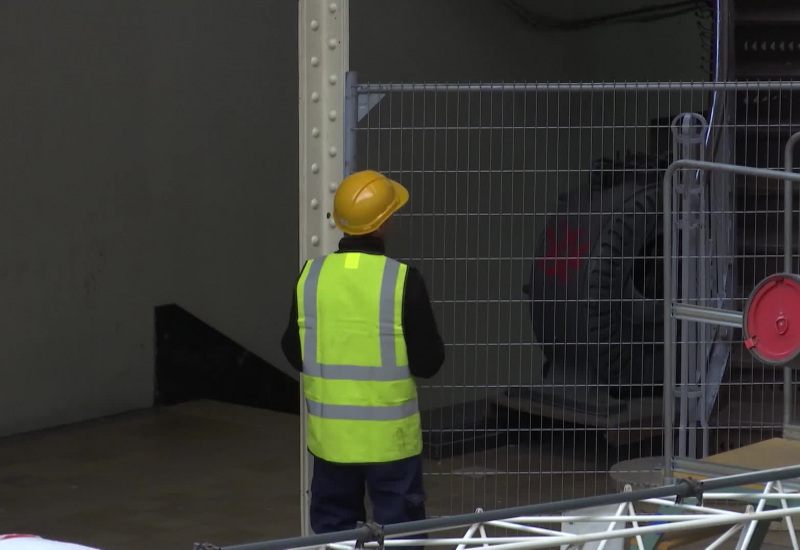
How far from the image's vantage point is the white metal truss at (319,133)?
5.11 metres

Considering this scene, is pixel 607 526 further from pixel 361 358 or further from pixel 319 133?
pixel 319 133

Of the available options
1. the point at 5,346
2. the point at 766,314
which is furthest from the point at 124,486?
the point at 766,314

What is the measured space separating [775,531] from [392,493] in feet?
4.39

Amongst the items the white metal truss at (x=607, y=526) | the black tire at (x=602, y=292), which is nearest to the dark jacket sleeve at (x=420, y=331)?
the white metal truss at (x=607, y=526)

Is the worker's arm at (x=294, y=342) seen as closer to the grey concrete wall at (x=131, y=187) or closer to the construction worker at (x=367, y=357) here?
the construction worker at (x=367, y=357)

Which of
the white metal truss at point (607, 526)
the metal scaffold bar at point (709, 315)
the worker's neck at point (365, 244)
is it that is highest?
the worker's neck at point (365, 244)

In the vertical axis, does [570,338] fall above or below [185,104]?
below

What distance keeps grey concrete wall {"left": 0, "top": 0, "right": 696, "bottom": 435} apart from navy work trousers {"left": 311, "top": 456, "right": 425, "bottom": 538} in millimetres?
4097

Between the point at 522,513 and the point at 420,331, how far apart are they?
5.48ft

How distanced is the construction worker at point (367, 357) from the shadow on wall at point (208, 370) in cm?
588

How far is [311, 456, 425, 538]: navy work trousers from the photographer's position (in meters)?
4.38

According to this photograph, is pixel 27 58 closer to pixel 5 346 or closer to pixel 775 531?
pixel 5 346

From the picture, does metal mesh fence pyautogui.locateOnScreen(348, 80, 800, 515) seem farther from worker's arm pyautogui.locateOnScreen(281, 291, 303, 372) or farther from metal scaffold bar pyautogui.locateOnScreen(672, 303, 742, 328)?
metal scaffold bar pyautogui.locateOnScreen(672, 303, 742, 328)

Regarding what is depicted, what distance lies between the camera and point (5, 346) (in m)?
9.02
